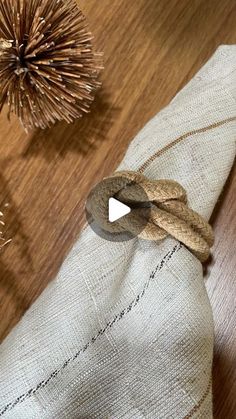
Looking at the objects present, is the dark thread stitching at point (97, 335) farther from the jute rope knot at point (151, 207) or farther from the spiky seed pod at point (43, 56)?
the spiky seed pod at point (43, 56)

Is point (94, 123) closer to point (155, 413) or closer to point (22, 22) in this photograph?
point (22, 22)

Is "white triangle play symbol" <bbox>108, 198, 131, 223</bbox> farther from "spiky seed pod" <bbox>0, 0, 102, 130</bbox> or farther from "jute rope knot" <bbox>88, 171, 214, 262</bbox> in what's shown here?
"spiky seed pod" <bbox>0, 0, 102, 130</bbox>

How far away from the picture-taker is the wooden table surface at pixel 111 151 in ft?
1.66

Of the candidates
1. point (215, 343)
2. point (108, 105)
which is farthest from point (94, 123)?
point (215, 343)

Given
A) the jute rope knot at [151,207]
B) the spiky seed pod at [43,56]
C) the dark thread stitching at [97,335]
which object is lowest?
the dark thread stitching at [97,335]

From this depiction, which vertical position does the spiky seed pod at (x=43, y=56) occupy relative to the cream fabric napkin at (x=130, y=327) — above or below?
above

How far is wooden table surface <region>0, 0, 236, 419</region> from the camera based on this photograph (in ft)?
1.66

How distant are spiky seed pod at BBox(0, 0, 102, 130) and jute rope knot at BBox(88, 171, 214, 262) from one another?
4.0 inches

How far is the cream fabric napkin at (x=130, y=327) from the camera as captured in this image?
42cm
